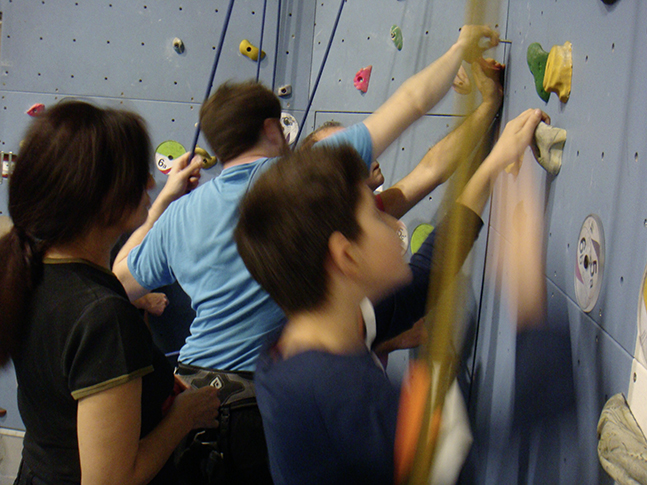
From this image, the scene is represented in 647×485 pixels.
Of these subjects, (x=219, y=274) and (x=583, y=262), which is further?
(x=219, y=274)

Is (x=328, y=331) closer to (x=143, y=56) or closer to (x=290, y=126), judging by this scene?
(x=290, y=126)

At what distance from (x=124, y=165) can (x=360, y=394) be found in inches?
17.0

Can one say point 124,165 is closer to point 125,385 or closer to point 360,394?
point 125,385

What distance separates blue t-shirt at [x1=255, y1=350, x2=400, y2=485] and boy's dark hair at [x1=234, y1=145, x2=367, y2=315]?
0.30ft

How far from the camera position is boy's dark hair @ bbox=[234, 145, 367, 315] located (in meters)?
0.56

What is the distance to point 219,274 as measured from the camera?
93 cm

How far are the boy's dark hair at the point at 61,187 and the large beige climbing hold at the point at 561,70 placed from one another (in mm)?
657

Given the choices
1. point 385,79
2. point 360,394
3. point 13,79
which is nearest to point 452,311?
point 360,394

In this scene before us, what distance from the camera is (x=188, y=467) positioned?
0.90m

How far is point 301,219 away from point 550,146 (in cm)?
48

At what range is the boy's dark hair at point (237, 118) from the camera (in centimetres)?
98

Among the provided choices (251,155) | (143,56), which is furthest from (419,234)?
(143,56)

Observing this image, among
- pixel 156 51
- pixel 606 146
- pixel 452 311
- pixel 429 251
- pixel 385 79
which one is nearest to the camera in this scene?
pixel 452 311

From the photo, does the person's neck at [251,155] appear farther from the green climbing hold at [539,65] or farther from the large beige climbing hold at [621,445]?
the large beige climbing hold at [621,445]
